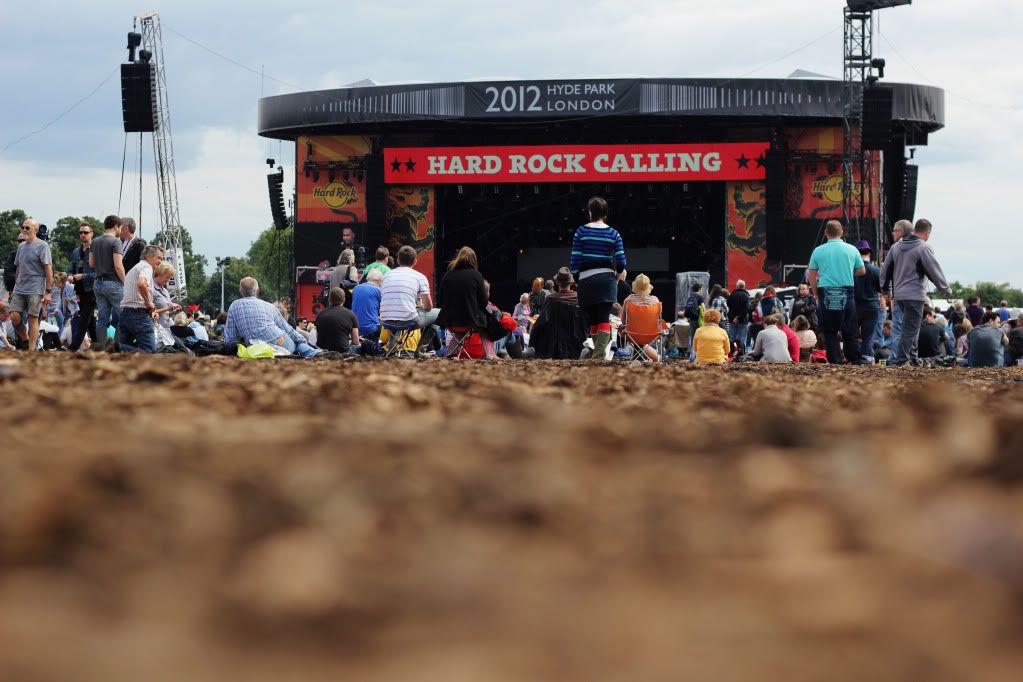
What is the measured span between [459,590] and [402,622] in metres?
0.10

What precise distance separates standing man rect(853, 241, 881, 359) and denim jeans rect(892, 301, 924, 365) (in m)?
0.77

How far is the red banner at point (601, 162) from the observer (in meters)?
34.5

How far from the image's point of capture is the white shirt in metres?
11.9

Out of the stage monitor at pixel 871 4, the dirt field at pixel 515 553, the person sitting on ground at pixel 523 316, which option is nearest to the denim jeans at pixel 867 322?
Answer: the person sitting on ground at pixel 523 316

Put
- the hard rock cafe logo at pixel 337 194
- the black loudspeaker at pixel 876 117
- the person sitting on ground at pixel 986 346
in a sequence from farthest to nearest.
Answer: the hard rock cafe logo at pixel 337 194 → the black loudspeaker at pixel 876 117 → the person sitting on ground at pixel 986 346

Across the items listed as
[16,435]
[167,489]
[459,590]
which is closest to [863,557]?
[459,590]

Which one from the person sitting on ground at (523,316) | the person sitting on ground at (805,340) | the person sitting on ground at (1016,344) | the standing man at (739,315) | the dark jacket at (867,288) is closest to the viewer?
the dark jacket at (867,288)

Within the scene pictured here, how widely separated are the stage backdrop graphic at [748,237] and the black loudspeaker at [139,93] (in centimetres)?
1606

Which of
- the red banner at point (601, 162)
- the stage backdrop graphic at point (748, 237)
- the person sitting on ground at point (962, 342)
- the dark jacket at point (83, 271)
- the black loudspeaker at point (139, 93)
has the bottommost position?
the person sitting on ground at point (962, 342)

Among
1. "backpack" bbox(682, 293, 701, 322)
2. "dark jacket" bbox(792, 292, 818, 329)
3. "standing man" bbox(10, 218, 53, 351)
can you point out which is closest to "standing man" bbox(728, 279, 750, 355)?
"backpack" bbox(682, 293, 701, 322)

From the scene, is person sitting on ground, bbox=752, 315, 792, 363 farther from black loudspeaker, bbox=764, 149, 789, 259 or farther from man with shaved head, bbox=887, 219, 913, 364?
black loudspeaker, bbox=764, 149, 789, 259

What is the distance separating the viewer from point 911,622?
1151 mm

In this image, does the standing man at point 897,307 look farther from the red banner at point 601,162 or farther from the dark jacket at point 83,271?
the red banner at point 601,162

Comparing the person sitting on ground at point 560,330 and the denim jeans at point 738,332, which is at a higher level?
the person sitting on ground at point 560,330
